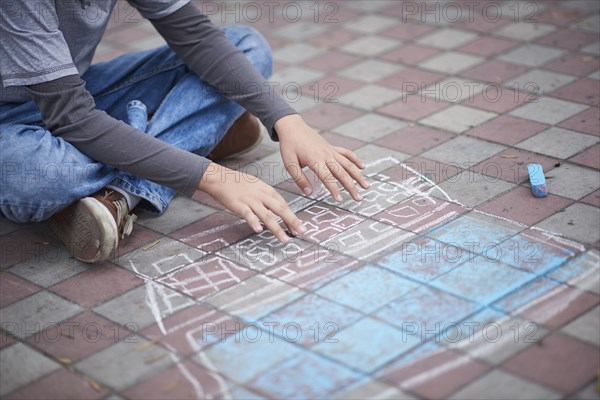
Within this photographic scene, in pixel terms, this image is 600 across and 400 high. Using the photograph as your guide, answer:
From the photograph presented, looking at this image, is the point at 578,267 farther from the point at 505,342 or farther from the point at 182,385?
the point at 182,385

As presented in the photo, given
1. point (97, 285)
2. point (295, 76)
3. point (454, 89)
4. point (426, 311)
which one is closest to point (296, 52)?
point (295, 76)

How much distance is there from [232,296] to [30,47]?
3.15 ft

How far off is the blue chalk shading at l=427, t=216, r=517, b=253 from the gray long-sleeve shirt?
27.2 inches

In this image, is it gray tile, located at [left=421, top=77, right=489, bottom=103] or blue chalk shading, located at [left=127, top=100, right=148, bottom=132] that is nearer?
blue chalk shading, located at [left=127, top=100, right=148, bottom=132]

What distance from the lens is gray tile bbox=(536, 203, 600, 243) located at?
109 inches

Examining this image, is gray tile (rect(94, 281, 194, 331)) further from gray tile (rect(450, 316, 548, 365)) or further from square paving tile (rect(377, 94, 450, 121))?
square paving tile (rect(377, 94, 450, 121))

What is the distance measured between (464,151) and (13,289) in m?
1.73

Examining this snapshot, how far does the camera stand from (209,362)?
7.61 feet

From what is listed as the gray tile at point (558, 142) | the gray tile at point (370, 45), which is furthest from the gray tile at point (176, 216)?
the gray tile at point (370, 45)

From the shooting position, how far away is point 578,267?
260cm

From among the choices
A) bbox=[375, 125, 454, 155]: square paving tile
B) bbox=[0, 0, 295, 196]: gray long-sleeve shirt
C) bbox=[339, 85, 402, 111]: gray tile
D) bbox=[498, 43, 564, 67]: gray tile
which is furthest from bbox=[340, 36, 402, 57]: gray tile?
bbox=[0, 0, 295, 196]: gray long-sleeve shirt

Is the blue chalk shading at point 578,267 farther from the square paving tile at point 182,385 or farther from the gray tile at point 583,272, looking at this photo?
the square paving tile at point 182,385

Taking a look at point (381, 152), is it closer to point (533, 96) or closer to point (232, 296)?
point (533, 96)

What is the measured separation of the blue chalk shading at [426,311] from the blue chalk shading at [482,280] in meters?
0.04
